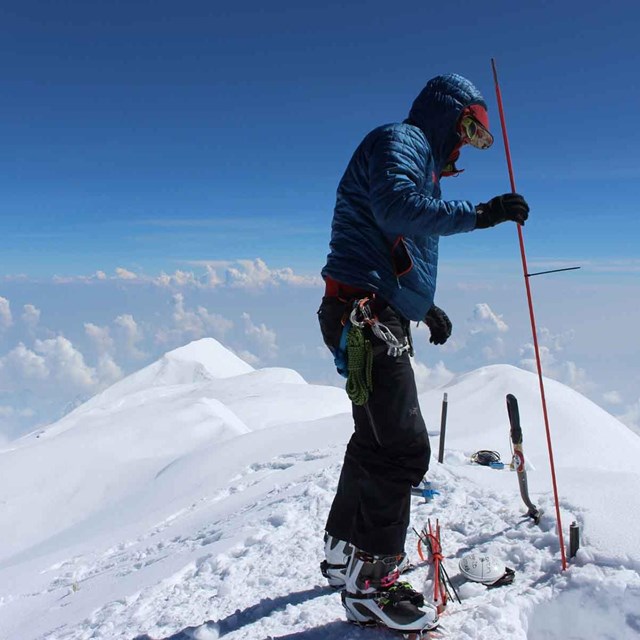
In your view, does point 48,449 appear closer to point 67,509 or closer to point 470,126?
point 67,509

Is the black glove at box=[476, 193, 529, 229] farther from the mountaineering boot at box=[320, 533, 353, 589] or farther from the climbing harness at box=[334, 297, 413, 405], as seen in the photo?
the mountaineering boot at box=[320, 533, 353, 589]

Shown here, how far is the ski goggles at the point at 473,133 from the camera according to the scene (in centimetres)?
354

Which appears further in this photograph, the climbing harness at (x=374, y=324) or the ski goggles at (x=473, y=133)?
the ski goggles at (x=473, y=133)

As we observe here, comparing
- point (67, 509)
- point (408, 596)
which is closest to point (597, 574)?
point (408, 596)

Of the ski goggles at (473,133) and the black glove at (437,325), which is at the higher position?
the ski goggles at (473,133)

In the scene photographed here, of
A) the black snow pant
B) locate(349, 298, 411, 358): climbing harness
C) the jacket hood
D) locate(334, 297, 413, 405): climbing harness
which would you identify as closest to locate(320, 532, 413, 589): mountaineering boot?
the black snow pant

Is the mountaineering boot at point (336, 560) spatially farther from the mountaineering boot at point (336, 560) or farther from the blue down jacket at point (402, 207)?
the blue down jacket at point (402, 207)

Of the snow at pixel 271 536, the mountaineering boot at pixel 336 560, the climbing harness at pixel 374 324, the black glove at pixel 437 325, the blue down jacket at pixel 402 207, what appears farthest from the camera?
the black glove at pixel 437 325

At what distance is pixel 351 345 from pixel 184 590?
226cm

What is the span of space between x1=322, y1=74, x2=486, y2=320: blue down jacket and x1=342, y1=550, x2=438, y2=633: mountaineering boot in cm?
151

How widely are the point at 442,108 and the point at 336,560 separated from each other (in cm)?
301

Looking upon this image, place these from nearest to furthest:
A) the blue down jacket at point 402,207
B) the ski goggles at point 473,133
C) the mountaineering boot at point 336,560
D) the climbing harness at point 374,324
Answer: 1. the blue down jacket at point 402,207
2. the climbing harness at point 374,324
3. the ski goggles at point 473,133
4. the mountaineering boot at point 336,560

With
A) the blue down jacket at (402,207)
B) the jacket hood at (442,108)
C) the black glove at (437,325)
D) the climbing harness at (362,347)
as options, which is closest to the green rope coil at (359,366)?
the climbing harness at (362,347)

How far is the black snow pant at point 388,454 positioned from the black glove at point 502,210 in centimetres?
76
